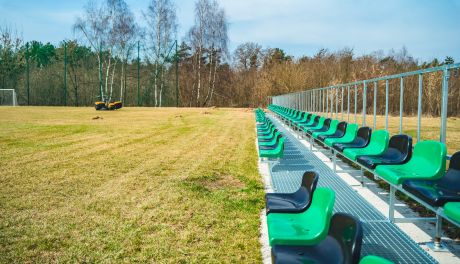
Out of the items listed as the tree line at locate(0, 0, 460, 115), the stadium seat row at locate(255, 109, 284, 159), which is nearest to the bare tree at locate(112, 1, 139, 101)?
the tree line at locate(0, 0, 460, 115)

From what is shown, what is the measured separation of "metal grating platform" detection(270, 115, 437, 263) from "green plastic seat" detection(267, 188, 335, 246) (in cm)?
65

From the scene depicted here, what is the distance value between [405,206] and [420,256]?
1.42 metres

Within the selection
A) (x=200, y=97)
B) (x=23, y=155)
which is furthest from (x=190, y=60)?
(x=23, y=155)

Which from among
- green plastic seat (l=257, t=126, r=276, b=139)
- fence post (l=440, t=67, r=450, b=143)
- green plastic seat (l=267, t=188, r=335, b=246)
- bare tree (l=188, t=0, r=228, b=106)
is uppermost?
bare tree (l=188, t=0, r=228, b=106)

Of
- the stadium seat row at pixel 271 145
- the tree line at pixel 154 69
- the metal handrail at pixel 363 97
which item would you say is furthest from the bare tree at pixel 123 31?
the stadium seat row at pixel 271 145

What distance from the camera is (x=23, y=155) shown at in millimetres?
7676

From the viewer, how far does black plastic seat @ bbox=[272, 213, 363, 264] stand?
1.63 m

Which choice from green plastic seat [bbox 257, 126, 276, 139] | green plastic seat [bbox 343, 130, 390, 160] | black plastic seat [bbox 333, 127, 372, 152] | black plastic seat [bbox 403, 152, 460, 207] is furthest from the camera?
green plastic seat [bbox 257, 126, 276, 139]

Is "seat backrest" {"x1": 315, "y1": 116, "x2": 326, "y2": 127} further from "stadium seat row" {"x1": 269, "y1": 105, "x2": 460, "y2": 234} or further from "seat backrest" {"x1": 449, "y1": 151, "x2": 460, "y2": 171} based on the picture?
"seat backrest" {"x1": 449, "y1": 151, "x2": 460, "y2": 171}

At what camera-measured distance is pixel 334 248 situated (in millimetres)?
1900

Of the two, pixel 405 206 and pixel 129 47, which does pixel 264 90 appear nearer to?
pixel 129 47

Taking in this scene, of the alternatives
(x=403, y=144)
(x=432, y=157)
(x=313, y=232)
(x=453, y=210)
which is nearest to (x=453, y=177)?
(x=432, y=157)

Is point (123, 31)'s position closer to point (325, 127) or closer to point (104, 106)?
point (104, 106)

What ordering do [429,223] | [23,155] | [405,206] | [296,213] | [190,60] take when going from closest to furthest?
[296,213], [429,223], [405,206], [23,155], [190,60]
